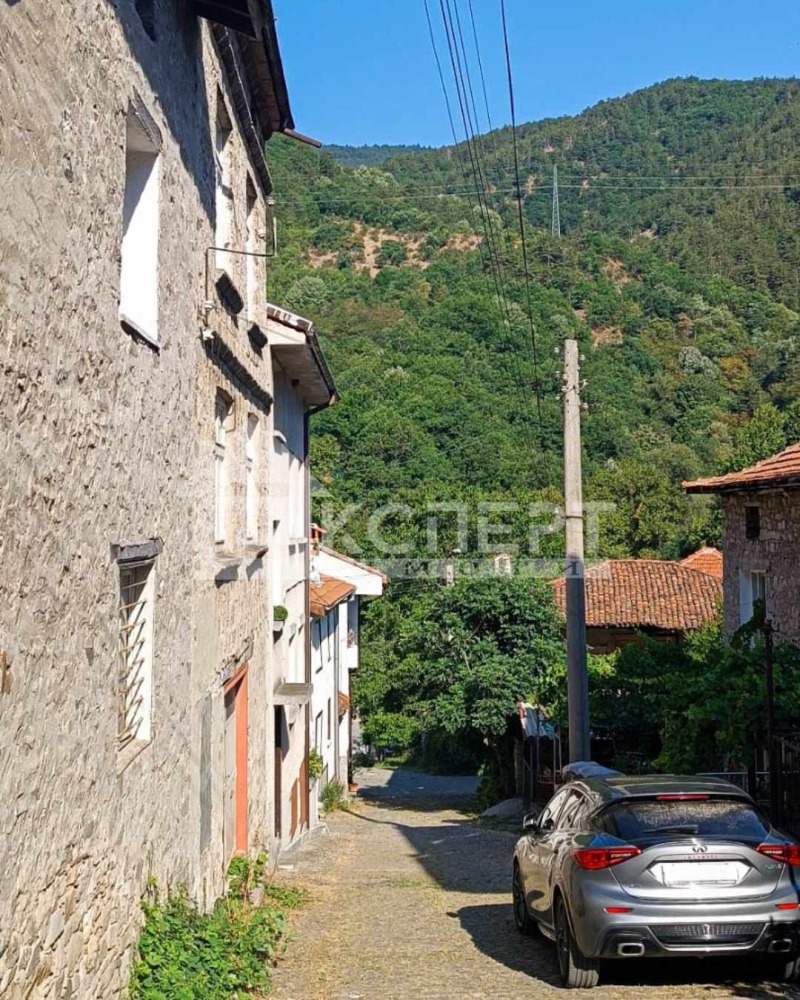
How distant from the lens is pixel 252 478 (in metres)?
12.3

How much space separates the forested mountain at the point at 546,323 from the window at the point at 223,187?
25.5ft

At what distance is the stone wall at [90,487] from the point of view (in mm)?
4215

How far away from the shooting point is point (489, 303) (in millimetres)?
59812

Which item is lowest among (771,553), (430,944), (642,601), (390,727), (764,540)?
(390,727)

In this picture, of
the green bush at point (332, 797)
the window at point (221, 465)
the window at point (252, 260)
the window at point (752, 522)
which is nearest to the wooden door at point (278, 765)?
the window at point (221, 465)

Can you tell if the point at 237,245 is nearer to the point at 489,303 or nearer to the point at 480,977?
the point at 480,977

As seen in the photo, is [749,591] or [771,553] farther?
[749,591]

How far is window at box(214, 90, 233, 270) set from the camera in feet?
33.5

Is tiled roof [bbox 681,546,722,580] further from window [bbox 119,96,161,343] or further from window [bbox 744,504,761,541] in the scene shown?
window [bbox 119,96,161,343]

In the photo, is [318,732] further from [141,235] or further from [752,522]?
[141,235]

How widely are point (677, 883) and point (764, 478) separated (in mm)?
8391

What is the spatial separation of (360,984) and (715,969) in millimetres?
2376

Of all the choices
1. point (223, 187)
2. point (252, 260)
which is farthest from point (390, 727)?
point (223, 187)

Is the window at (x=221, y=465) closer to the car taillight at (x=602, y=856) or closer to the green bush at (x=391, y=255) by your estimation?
the car taillight at (x=602, y=856)
